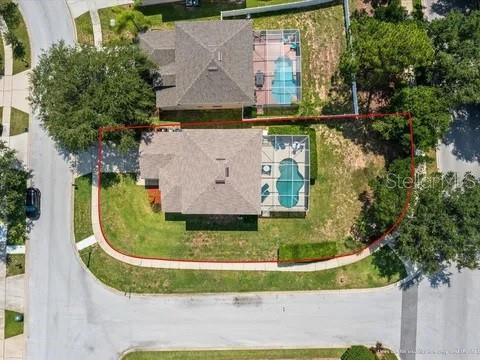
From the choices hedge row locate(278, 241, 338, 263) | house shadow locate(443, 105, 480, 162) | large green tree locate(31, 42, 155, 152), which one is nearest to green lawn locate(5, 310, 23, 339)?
large green tree locate(31, 42, 155, 152)

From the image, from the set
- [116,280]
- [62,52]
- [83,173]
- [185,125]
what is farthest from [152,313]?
[62,52]

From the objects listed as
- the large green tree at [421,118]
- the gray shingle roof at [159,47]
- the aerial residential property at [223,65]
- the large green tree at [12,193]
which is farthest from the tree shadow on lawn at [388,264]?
the large green tree at [12,193]

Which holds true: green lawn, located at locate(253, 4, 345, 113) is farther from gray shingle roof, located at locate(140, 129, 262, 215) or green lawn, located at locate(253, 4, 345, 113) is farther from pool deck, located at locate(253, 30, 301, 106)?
gray shingle roof, located at locate(140, 129, 262, 215)

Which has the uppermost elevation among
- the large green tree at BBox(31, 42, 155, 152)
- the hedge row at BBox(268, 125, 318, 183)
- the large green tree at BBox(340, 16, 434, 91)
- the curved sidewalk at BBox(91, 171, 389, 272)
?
the large green tree at BBox(340, 16, 434, 91)

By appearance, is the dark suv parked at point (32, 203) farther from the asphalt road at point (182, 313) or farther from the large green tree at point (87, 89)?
the large green tree at point (87, 89)

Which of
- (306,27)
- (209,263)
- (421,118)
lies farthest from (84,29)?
(421,118)

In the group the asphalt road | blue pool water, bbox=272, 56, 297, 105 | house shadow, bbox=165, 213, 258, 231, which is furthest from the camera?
house shadow, bbox=165, 213, 258, 231

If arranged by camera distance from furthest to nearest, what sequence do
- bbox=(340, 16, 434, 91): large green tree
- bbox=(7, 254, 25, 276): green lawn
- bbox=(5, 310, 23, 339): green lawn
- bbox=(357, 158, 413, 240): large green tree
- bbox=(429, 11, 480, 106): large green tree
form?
bbox=(7, 254, 25, 276): green lawn, bbox=(5, 310, 23, 339): green lawn, bbox=(357, 158, 413, 240): large green tree, bbox=(429, 11, 480, 106): large green tree, bbox=(340, 16, 434, 91): large green tree

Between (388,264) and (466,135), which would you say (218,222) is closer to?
(388,264)
